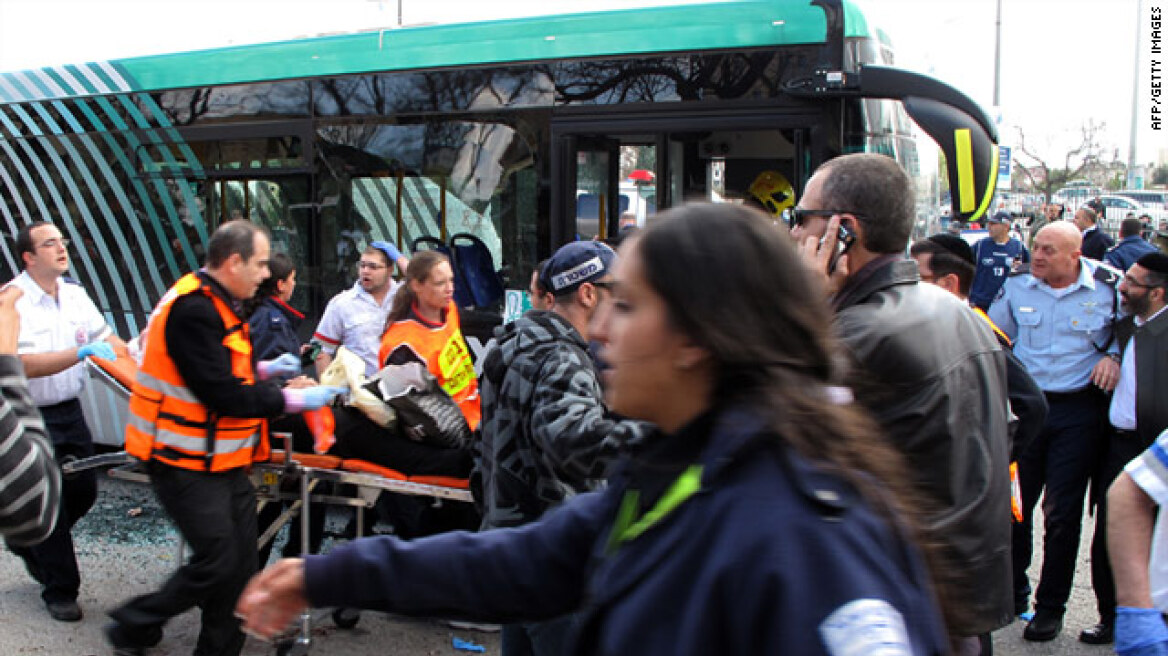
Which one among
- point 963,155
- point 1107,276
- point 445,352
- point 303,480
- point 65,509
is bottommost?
point 65,509

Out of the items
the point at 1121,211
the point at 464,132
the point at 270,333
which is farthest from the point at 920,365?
the point at 1121,211

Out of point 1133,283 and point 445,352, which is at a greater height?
point 1133,283

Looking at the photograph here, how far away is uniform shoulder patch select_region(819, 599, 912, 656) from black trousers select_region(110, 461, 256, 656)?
3.62 metres

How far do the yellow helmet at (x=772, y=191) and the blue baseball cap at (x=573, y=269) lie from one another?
414 cm

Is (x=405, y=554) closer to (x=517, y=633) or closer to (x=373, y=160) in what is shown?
(x=517, y=633)

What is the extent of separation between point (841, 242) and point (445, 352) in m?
3.17

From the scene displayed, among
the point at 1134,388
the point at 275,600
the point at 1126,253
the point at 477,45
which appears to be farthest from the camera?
the point at 1126,253

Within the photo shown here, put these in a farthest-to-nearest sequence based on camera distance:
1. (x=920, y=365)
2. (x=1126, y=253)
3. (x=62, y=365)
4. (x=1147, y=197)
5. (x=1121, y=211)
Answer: (x=1147, y=197) < (x=1121, y=211) < (x=1126, y=253) < (x=62, y=365) < (x=920, y=365)

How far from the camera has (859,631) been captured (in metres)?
1.06

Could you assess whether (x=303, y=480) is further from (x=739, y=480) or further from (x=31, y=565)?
(x=739, y=480)

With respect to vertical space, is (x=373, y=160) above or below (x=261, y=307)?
above

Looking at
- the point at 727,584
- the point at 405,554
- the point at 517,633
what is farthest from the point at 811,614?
the point at 517,633

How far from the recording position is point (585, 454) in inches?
121

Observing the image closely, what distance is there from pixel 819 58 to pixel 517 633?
3.57 meters
